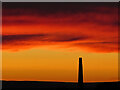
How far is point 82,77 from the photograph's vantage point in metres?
17.8

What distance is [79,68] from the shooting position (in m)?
17.5
